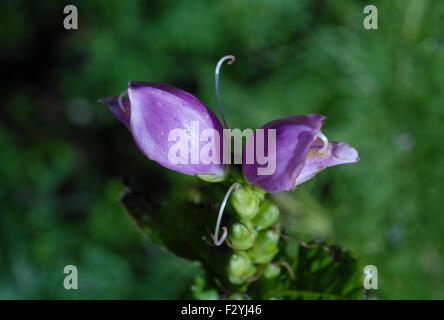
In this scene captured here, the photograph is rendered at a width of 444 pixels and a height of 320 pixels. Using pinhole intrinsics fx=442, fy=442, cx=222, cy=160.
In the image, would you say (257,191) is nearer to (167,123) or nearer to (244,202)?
(244,202)

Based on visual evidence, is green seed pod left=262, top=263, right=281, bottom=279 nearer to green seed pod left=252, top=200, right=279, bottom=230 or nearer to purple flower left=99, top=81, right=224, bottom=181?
green seed pod left=252, top=200, right=279, bottom=230

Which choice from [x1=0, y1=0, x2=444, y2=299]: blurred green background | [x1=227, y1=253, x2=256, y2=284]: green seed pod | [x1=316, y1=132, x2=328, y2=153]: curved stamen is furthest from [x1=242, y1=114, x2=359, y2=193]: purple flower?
[x1=0, y1=0, x2=444, y2=299]: blurred green background

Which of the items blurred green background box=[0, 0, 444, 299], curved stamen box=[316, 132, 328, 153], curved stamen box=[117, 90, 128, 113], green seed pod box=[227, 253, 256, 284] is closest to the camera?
curved stamen box=[316, 132, 328, 153]

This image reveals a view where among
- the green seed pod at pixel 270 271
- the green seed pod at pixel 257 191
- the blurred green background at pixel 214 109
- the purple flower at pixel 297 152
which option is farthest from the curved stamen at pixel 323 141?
the blurred green background at pixel 214 109

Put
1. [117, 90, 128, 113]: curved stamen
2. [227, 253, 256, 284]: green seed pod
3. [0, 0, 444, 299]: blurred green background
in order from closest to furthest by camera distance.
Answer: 1. [117, 90, 128, 113]: curved stamen
2. [227, 253, 256, 284]: green seed pod
3. [0, 0, 444, 299]: blurred green background

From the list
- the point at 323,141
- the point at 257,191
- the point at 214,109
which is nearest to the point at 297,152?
the point at 323,141

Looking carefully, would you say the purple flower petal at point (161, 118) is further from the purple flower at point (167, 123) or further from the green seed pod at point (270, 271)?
the green seed pod at point (270, 271)

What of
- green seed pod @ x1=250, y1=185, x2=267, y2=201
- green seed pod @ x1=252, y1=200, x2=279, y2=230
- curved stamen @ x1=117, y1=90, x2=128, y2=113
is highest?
curved stamen @ x1=117, y1=90, x2=128, y2=113
